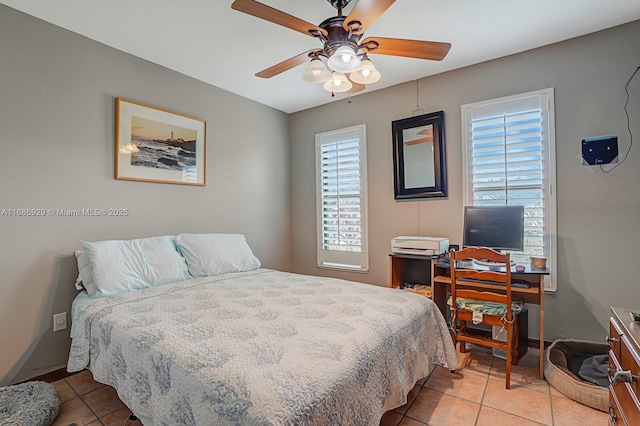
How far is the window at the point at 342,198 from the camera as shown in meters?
3.71

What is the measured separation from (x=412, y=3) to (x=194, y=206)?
263cm

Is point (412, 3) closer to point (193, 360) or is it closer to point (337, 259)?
point (193, 360)

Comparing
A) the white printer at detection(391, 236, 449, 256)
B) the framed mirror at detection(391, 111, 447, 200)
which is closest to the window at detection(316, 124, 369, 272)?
the framed mirror at detection(391, 111, 447, 200)

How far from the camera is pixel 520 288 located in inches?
92.8

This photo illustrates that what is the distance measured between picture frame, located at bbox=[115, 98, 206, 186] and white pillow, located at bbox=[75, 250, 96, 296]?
0.74 m

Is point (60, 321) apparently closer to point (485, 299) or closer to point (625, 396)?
point (485, 299)

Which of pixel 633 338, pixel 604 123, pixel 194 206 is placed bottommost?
pixel 633 338

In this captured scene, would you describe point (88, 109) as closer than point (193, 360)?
No

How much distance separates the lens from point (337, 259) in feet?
12.9

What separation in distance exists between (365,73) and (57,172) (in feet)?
7.82

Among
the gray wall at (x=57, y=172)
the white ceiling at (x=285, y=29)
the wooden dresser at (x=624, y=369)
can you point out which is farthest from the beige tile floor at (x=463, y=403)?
the white ceiling at (x=285, y=29)

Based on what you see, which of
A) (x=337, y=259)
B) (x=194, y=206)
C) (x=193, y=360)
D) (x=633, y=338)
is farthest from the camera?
(x=337, y=259)

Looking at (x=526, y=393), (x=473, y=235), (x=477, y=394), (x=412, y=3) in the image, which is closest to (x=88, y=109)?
(x=412, y=3)

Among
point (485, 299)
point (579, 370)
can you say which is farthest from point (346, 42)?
point (579, 370)
